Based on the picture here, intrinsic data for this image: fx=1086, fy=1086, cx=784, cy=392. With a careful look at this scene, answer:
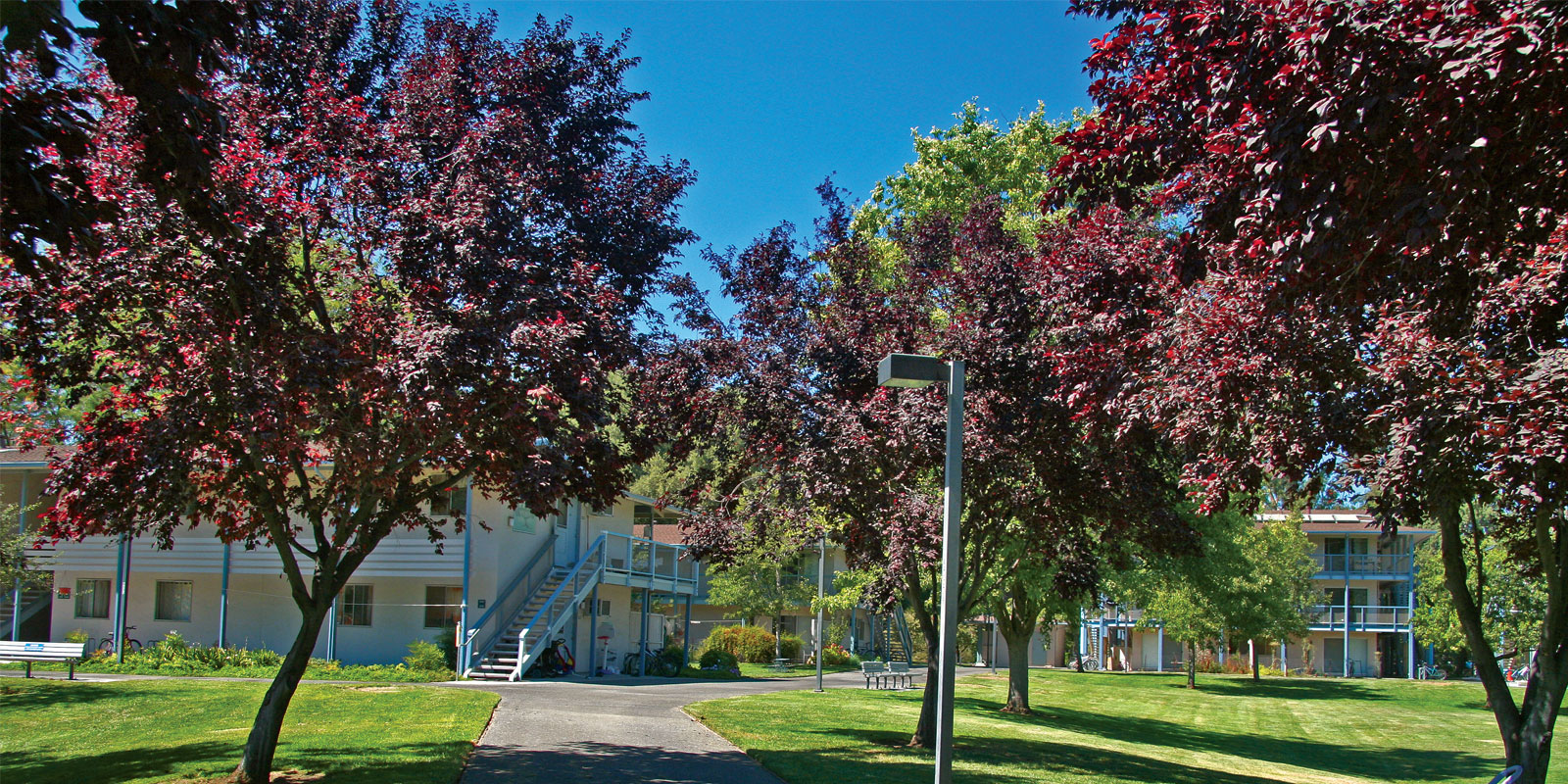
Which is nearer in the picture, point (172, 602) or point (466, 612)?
point (466, 612)

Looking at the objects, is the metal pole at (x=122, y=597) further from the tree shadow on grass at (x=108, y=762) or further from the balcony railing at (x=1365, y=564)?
the balcony railing at (x=1365, y=564)

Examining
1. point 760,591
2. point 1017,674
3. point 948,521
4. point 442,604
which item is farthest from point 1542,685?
point 760,591

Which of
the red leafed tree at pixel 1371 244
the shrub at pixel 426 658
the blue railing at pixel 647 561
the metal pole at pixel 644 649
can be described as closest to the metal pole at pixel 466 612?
the shrub at pixel 426 658

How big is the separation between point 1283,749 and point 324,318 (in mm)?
23082

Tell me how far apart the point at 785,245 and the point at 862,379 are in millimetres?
2269

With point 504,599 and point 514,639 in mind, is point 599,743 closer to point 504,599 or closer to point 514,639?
point 514,639

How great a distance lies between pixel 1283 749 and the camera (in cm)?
2498

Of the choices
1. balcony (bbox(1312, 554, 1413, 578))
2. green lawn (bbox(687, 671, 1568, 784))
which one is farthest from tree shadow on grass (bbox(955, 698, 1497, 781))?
balcony (bbox(1312, 554, 1413, 578))

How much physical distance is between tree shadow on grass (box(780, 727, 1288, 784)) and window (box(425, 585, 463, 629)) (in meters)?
14.5

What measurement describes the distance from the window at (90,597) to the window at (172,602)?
6.54ft

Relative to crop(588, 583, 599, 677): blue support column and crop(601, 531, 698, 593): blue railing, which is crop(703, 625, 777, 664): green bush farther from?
crop(588, 583, 599, 677): blue support column

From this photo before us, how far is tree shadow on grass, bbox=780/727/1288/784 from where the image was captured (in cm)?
1310

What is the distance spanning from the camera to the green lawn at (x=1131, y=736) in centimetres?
1483

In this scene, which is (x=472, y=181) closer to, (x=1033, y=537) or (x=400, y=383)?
(x=400, y=383)
